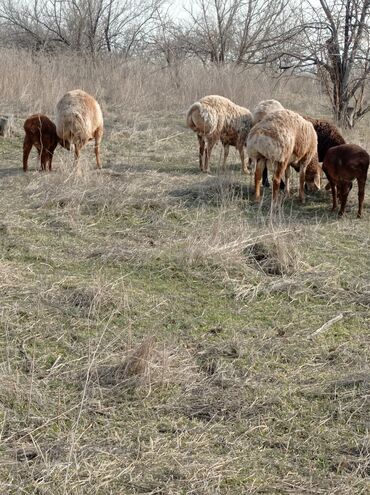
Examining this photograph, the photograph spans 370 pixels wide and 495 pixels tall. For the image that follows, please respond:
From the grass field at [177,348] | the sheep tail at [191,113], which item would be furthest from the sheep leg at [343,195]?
the sheep tail at [191,113]

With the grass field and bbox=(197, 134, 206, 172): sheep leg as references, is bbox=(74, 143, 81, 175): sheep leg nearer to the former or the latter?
the grass field

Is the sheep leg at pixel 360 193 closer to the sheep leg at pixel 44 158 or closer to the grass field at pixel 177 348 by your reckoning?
the grass field at pixel 177 348

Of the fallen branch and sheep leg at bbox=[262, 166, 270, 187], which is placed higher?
sheep leg at bbox=[262, 166, 270, 187]

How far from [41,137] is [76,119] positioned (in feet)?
Result: 2.09

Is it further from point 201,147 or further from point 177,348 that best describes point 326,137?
point 177,348

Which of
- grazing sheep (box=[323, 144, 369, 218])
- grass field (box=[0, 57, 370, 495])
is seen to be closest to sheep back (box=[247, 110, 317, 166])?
grazing sheep (box=[323, 144, 369, 218])

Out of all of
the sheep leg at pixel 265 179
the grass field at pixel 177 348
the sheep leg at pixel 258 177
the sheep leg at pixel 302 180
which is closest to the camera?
the grass field at pixel 177 348

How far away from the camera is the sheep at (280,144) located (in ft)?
27.6

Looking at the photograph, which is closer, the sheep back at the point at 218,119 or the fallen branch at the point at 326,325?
the fallen branch at the point at 326,325

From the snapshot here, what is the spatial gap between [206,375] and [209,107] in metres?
6.72

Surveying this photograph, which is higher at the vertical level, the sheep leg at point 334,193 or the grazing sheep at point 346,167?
the grazing sheep at point 346,167

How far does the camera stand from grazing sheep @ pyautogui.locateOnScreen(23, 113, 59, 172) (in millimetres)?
9609

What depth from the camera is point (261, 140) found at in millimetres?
8391

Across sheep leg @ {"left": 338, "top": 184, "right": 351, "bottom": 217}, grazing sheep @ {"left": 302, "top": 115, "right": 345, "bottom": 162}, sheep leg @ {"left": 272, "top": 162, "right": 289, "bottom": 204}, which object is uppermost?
grazing sheep @ {"left": 302, "top": 115, "right": 345, "bottom": 162}
